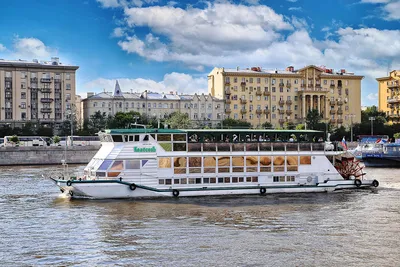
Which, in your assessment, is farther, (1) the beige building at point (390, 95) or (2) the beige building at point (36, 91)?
(1) the beige building at point (390, 95)

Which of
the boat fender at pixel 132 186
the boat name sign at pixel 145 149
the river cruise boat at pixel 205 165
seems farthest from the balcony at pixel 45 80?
the boat fender at pixel 132 186

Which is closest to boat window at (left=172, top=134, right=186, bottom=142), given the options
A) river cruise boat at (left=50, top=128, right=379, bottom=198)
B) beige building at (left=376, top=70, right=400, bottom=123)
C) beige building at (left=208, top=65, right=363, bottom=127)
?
river cruise boat at (left=50, top=128, right=379, bottom=198)

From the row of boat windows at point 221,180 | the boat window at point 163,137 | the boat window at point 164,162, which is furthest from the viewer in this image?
the boat window at point 163,137

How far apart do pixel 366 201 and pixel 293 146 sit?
6.47 m

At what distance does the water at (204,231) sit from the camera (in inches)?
857

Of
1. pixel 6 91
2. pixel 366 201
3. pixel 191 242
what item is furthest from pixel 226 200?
pixel 6 91

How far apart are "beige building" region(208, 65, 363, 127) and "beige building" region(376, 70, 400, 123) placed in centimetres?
1227

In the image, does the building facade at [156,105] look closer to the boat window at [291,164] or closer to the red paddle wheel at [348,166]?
the red paddle wheel at [348,166]

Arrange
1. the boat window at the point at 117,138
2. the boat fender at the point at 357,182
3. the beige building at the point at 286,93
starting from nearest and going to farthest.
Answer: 1. the boat window at the point at 117,138
2. the boat fender at the point at 357,182
3. the beige building at the point at 286,93

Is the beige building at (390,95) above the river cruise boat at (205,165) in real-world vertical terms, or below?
above

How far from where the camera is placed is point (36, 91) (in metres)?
118

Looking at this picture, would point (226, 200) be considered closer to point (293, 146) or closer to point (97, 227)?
point (293, 146)

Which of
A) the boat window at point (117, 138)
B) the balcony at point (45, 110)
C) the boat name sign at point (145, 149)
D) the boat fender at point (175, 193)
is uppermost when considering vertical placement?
the balcony at point (45, 110)

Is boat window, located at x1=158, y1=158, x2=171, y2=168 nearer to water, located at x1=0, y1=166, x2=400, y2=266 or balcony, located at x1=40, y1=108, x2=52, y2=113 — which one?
water, located at x1=0, y1=166, x2=400, y2=266
